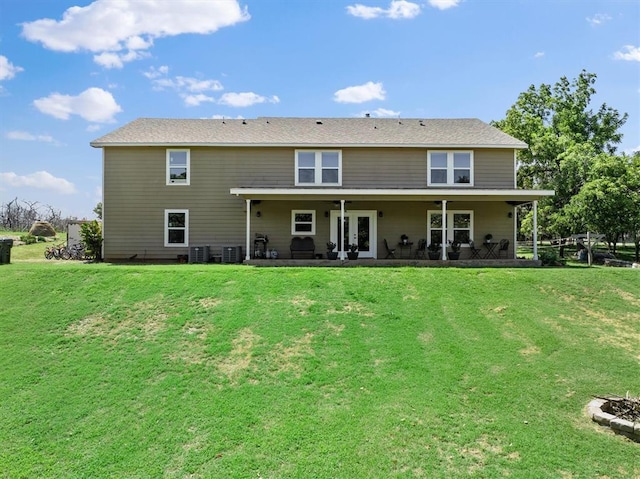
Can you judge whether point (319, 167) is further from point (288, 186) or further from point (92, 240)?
point (92, 240)

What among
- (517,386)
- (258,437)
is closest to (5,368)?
(258,437)

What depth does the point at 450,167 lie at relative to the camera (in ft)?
54.6

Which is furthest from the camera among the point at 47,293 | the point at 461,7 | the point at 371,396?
the point at 461,7

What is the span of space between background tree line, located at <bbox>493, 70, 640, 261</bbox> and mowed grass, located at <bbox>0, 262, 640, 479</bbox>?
33.2 ft

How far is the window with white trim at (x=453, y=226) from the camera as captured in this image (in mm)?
16688

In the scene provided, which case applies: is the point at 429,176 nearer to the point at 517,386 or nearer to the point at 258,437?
the point at 517,386

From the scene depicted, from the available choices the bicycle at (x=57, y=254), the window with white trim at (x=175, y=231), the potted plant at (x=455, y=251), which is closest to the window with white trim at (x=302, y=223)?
the window with white trim at (x=175, y=231)

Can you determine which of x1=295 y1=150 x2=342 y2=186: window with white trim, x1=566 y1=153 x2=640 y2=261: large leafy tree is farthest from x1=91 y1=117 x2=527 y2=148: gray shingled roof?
x1=566 y1=153 x2=640 y2=261: large leafy tree

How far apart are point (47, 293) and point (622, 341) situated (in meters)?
13.0

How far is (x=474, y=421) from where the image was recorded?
5504 millimetres

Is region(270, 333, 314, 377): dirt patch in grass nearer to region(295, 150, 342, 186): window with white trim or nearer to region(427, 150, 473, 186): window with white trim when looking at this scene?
region(295, 150, 342, 186): window with white trim

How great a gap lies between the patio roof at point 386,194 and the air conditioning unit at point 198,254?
262 centimetres

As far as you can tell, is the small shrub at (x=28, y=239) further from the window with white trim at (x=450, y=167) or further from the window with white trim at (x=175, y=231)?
the window with white trim at (x=450, y=167)

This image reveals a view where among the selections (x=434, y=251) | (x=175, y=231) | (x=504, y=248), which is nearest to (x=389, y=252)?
(x=434, y=251)
